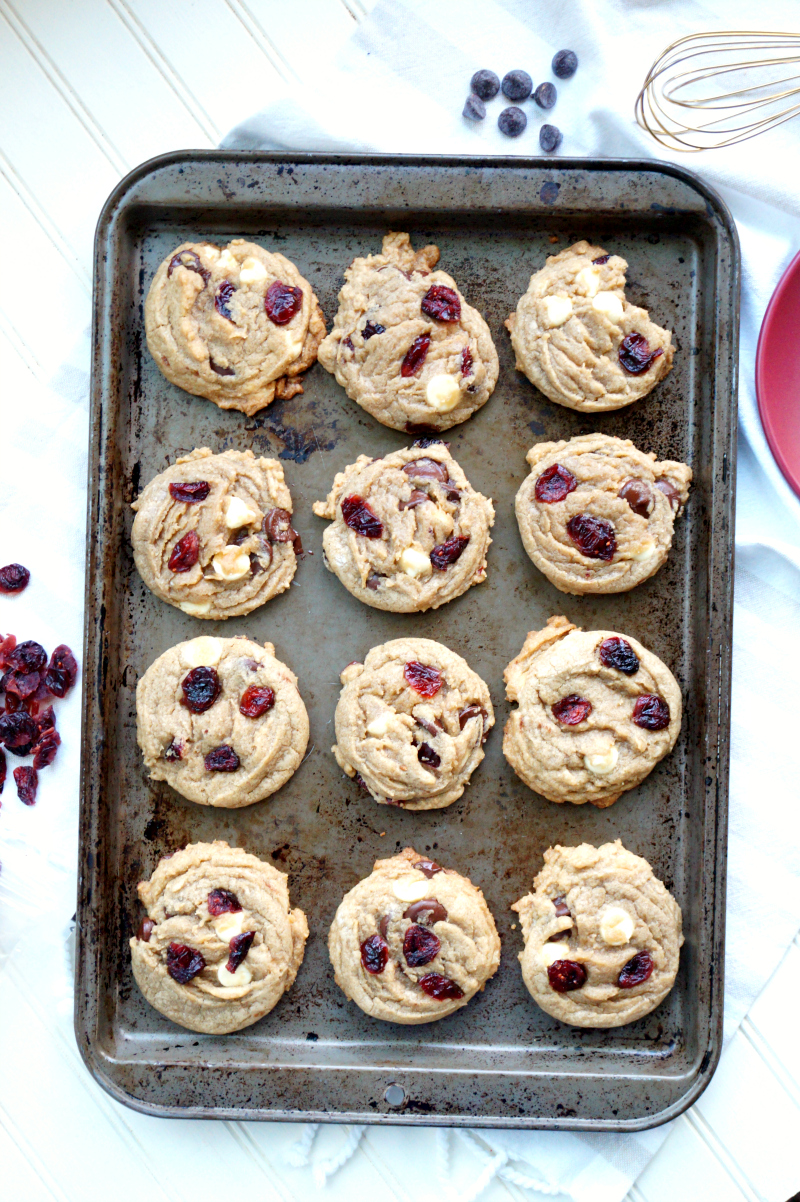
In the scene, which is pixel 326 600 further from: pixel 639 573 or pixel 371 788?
pixel 639 573

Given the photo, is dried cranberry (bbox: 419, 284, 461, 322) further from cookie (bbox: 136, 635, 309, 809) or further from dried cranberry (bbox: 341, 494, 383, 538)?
cookie (bbox: 136, 635, 309, 809)

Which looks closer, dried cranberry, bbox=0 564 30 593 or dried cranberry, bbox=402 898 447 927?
dried cranberry, bbox=402 898 447 927

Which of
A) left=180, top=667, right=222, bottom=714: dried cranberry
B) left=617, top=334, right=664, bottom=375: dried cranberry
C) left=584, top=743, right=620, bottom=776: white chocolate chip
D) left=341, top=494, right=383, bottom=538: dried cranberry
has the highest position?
left=341, top=494, right=383, bottom=538: dried cranberry

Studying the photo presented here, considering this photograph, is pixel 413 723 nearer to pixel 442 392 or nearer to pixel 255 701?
pixel 255 701

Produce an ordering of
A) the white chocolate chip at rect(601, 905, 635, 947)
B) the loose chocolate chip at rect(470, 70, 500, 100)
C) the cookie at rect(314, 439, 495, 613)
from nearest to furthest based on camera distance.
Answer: the white chocolate chip at rect(601, 905, 635, 947) → the cookie at rect(314, 439, 495, 613) → the loose chocolate chip at rect(470, 70, 500, 100)

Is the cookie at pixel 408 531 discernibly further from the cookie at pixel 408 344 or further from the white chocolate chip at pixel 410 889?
the white chocolate chip at pixel 410 889

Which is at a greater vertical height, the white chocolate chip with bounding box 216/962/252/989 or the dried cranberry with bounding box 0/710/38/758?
the dried cranberry with bounding box 0/710/38/758

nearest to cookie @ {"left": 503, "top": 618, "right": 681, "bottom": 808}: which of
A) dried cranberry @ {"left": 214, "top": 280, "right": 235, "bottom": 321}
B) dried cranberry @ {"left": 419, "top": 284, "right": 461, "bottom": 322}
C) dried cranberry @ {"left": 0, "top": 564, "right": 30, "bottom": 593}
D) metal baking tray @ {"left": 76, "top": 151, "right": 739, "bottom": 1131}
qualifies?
metal baking tray @ {"left": 76, "top": 151, "right": 739, "bottom": 1131}

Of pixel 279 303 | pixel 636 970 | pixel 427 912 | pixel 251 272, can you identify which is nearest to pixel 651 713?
pixel 636 970

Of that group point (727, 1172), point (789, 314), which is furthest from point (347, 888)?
point (789, 314)
